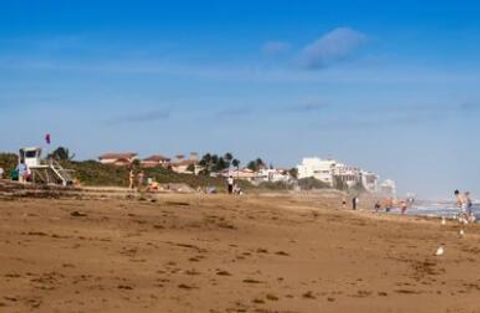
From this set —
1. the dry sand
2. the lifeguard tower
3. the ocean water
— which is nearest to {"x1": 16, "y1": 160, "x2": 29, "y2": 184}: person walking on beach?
the lifeguard tower

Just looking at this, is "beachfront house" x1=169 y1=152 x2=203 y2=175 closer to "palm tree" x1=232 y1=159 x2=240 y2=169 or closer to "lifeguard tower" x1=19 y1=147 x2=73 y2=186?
"palm tree" x1=232 y1=159 x2=240 y2=169

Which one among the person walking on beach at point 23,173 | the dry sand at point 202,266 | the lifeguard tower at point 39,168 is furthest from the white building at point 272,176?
the dry sand at point 202,266

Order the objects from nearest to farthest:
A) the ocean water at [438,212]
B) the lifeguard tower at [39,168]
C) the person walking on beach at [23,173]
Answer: the person walking on beach at [23,173]
the lifeguard tower at [39,168]
the ocean water at [438,212]

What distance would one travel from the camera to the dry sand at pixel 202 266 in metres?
10.8

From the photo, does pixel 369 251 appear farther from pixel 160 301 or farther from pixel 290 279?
pixel 160 301

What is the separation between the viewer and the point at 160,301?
1059 centimetres

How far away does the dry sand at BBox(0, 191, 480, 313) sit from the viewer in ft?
35.4

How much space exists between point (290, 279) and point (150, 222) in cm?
Result: 684

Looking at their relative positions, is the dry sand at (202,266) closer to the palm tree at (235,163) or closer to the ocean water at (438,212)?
the ocean water at (438,212)

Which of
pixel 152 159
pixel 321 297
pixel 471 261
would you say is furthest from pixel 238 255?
pixel 152 159

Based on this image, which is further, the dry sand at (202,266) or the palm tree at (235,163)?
the palm tree at (235,163)

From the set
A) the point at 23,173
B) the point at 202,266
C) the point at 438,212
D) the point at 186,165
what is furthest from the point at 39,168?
the point at 186,165

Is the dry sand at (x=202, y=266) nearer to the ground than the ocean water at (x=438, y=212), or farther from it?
farther from it

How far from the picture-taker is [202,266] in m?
14.1
